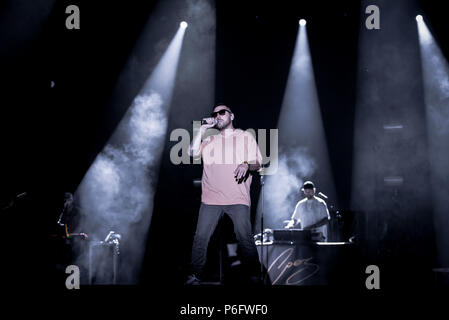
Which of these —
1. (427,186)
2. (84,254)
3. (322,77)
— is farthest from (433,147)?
(84,254)

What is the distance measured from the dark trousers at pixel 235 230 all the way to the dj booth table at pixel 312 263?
1.40 metres

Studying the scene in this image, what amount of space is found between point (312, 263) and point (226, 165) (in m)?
2.16

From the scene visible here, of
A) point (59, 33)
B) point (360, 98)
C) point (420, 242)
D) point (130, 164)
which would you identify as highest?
point (59, 33)

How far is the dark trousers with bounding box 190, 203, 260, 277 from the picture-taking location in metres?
4.34

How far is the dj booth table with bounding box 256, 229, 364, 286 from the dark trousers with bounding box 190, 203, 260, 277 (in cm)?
140

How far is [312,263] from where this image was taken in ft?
18.7

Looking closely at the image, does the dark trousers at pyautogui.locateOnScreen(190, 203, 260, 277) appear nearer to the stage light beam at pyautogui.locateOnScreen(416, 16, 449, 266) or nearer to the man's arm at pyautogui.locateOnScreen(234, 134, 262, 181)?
the man's arm at pyautogui.locateOnScreen(234, 134, 262, 181)

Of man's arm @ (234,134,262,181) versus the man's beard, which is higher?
the man's beard

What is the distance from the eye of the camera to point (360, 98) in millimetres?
8664

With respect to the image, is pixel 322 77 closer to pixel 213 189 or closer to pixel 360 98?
pixel 360 98

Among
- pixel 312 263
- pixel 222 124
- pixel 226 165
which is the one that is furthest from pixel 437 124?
pixel 226 165

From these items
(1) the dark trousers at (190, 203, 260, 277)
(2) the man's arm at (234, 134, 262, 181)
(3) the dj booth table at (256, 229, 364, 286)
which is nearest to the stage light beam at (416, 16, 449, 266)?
(3) the dj booth table at (256, 229, 364, 286)

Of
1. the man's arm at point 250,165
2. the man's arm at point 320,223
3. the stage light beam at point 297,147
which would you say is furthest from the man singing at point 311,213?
the man's arm at point 250,165

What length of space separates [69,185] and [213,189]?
16.6ft
